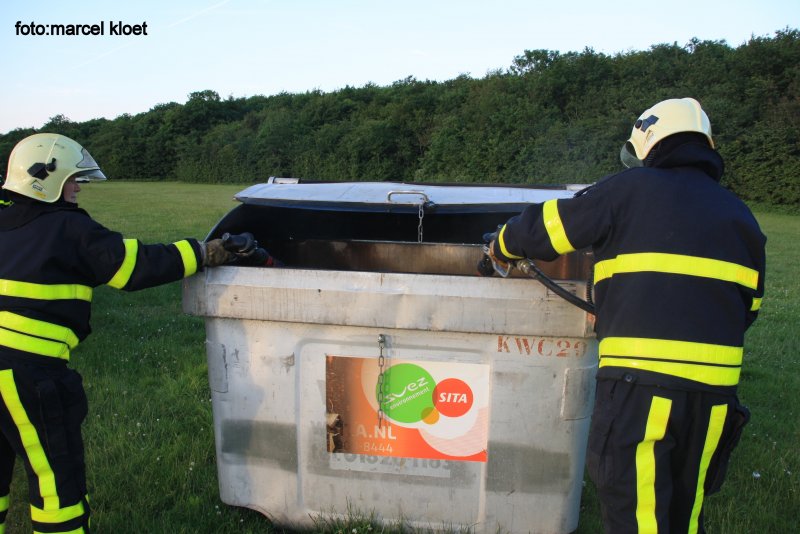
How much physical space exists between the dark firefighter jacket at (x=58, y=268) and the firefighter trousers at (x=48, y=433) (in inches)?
3.3

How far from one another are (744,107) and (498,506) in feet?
90.9

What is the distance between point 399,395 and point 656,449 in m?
0.86

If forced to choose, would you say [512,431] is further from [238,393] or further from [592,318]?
[238,393]

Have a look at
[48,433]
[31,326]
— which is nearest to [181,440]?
[48,433]

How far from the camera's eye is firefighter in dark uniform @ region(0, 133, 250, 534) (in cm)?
207

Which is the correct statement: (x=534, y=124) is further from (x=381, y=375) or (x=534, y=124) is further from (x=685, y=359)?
(x=685, y=359)

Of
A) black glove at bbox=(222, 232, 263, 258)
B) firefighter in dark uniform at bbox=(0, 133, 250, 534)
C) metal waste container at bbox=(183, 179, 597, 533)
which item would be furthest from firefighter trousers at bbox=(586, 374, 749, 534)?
firefighter in dark uniform at bbox=(0, 133, 250, 534)

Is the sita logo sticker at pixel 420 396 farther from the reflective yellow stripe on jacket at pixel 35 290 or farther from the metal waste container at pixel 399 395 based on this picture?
the reflective yellow stripe on jacket at pixel 35 290

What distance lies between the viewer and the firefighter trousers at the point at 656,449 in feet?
5.88

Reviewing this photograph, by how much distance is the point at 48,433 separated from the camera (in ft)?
6.88

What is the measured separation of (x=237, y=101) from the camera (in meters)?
66.7

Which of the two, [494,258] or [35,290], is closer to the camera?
[35,290]

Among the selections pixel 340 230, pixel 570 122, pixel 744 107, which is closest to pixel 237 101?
pixel 570 122

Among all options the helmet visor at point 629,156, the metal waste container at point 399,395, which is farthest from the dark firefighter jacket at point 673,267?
the helmet visor at point 629,156
